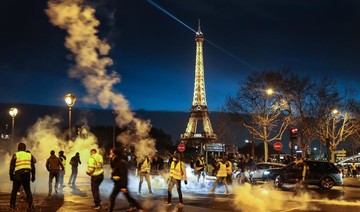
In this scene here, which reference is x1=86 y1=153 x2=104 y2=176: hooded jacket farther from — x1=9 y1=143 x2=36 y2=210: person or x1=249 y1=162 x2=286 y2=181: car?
x1=249 y1=162 x2=286 y2=181: car

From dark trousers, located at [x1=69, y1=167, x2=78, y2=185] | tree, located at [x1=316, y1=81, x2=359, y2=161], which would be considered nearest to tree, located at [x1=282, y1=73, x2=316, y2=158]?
tree, located at [x1=316, y1=81, x2=359, y2=161]

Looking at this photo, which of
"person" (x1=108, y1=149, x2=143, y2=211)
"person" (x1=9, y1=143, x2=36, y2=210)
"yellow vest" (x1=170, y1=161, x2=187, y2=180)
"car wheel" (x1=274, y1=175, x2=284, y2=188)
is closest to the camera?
"person" (x1=108, y1=149, x2=143, y2=211)

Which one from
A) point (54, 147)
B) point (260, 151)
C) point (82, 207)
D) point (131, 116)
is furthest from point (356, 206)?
point (260, 151)

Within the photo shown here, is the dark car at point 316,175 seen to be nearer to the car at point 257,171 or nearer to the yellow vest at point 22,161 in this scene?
the car at point 257,171

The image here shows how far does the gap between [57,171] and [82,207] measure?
4635 mm

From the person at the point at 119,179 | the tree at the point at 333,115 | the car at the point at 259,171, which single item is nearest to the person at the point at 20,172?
the person at the point at 119,179

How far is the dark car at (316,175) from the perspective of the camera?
82.3 feet

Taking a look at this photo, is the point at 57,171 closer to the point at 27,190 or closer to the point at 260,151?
the point at 27,190

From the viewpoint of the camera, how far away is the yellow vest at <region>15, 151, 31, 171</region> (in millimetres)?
12617

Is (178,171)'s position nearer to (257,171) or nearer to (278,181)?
(278,181)

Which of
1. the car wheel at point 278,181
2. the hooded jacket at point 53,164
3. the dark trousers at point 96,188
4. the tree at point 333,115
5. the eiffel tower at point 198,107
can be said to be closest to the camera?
the dark trousers at point 96,188

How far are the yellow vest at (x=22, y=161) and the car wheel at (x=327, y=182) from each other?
1740cm

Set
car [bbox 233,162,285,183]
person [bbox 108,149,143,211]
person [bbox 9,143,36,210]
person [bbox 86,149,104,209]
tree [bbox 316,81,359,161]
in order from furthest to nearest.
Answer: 1. tree [bbox 316,81,359,161]
2. car [bbox 233,162,285,183]
3. person [bbox 86,149,104,209]
4. person [bbox 9,143,36,210]
5. person [bbox 108,149,143,211]

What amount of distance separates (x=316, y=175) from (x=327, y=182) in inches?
28.1
